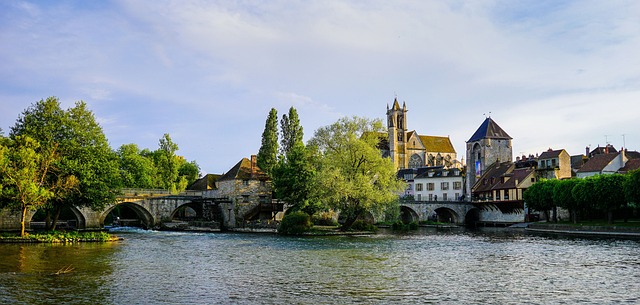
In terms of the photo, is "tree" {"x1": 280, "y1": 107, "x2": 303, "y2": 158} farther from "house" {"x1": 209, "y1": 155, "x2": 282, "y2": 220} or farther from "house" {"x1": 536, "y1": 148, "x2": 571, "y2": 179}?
"house" {"x1": 536, "y1": 148, "x2": 571, "y2": 179}

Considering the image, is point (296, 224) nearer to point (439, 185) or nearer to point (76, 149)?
point (76, 149)

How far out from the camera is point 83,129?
2052 inches

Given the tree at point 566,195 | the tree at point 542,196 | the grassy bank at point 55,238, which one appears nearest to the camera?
→ the grassy bank at point 55,238

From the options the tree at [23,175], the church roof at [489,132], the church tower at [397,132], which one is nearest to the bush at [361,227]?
the tree at [23,175]

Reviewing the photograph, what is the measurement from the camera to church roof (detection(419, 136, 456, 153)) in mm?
136375

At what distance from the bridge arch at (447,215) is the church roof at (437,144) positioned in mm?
34612

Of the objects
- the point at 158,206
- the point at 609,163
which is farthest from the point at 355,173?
the point at 609,163

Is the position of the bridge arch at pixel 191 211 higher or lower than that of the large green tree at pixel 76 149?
lower

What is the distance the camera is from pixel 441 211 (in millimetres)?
101125

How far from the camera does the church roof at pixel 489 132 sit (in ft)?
338

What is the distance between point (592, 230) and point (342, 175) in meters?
26.5

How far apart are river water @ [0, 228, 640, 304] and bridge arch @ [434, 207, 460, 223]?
2188 inches

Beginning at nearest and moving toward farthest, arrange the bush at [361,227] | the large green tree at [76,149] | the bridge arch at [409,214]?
1. the large green tree at [76,149]
2. the bush at [361,227]
3. the bridge arch at [409,214]

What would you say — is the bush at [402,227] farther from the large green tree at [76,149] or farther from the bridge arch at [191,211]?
the large green tree at [76,149]
